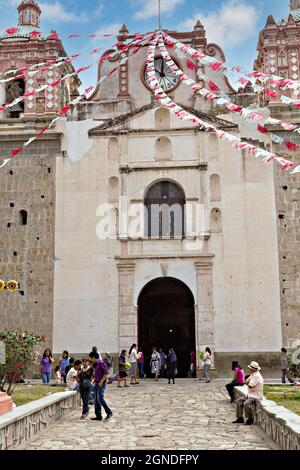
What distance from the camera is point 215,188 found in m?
22.7

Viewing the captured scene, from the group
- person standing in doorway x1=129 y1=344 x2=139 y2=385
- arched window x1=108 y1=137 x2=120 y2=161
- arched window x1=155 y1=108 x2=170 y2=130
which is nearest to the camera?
person standing in doorway x1=129 y1=344 x2=139 y2=385

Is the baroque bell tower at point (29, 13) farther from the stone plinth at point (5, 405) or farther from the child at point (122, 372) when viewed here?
the stone plinth at point (5, 405)

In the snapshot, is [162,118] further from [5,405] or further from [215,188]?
[5,405]

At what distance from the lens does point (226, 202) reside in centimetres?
2242

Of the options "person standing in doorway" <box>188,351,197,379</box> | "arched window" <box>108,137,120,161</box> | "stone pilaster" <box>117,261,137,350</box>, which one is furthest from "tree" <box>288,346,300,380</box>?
"arched window" <box>108,137,120,161</box>

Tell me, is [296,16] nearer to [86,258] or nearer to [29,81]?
[29,81]

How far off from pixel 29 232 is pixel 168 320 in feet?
22.6

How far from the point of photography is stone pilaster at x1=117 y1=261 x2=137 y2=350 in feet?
71.1

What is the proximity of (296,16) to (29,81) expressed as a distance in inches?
456

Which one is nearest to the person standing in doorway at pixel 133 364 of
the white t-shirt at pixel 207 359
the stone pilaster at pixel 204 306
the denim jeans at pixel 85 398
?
the white t-shirt at pixel 207 359

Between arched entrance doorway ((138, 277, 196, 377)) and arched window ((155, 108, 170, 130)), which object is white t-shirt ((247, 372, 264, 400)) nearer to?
arched entrance doorway ((138, 277, 196, 377))

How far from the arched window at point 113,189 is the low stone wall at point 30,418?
10.9 m

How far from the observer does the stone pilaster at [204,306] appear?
2142 cm

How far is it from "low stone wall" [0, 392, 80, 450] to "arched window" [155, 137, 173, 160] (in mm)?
12151
